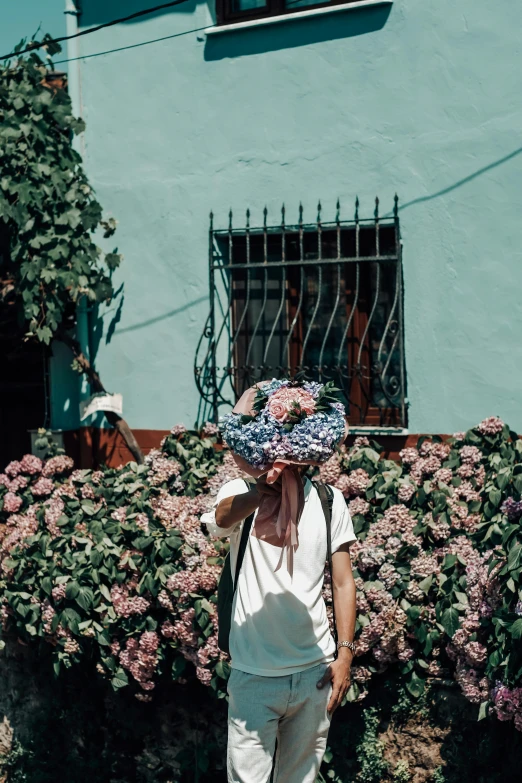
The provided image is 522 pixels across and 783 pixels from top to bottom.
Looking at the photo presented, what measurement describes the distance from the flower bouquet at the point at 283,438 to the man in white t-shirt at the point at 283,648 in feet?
0.21

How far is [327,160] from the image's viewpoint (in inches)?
248

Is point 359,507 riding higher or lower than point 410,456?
lower

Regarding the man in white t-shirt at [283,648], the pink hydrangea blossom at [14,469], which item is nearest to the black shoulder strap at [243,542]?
the man in white t-shirt at [283,648]

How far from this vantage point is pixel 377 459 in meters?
5.50

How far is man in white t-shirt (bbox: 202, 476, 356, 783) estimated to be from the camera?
11.5 feet

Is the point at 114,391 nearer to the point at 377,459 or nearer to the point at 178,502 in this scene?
the point at 178,502

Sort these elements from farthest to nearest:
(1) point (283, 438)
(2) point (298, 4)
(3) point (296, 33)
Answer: (2) point (298, 4) → (3) point (296, 33) → (1) point (283, 438)

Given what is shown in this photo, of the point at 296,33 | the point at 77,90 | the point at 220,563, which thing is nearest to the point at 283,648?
the point at 220,563

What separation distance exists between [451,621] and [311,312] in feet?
8.89

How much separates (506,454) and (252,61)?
10.2 ft

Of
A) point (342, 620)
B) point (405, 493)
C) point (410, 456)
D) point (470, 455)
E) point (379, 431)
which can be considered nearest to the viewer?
point (342, 620)

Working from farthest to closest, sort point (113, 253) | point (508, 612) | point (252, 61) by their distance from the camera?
1. point (113, 253)
2. point (252, 61)
3. point (508, 612)

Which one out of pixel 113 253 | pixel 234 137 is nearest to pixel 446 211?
pixel 234 137

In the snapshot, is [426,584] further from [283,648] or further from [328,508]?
[283,648]
